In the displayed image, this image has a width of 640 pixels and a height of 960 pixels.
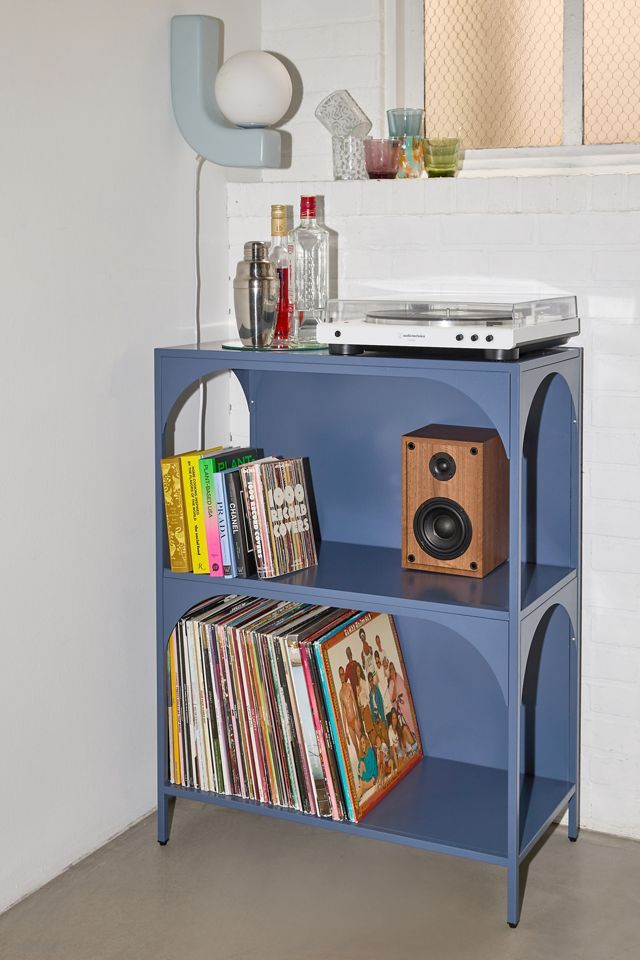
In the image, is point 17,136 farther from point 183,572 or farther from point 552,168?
point 552,168

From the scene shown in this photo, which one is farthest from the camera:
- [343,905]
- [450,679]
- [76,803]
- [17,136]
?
[450,679]

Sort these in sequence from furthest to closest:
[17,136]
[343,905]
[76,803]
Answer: [76,803] → [343,905] → [17,136]

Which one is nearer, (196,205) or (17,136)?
(17,136)

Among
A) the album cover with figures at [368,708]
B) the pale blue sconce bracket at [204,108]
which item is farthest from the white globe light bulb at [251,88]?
the album cover with figures at [368,708]

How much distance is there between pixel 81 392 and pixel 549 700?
126 cm

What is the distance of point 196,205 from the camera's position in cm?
270

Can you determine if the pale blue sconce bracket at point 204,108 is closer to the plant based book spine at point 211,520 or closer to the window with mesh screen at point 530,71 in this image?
the window with mesh screen at point 530,71

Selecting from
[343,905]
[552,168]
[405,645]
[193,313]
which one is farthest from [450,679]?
[552,168]

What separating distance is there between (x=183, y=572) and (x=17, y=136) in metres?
0.96

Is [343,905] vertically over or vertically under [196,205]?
under

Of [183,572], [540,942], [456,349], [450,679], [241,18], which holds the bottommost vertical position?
[540,942]

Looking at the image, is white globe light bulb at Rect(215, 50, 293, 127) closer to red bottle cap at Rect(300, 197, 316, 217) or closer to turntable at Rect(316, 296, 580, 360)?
red bottle cap at Rect(300, 197, 316, 217)

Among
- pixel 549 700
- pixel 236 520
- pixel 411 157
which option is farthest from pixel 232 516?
pixel 411 157

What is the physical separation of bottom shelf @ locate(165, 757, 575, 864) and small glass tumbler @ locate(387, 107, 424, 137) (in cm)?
149
